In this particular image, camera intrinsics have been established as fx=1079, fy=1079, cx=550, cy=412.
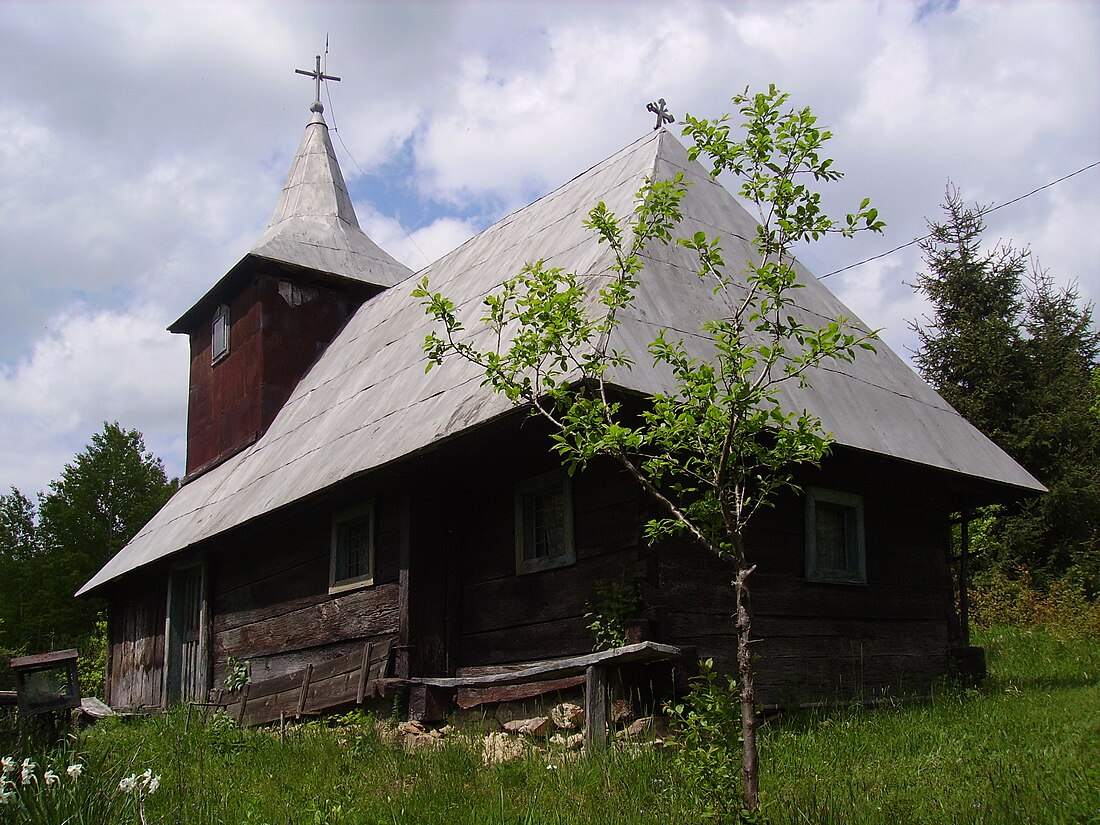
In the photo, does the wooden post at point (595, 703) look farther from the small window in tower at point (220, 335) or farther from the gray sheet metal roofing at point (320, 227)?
the small window in tower at point (220, 335)

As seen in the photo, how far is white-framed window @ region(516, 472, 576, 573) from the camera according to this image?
899 cm

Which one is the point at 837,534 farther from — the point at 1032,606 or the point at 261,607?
the point at 1032,606

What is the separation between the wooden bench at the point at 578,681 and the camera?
23.5 feet

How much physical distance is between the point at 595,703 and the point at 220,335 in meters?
11.7

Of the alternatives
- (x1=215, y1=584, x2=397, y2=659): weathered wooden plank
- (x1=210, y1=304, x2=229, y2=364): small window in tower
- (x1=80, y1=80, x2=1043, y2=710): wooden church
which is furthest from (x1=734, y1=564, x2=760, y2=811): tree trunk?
A: (x1=210, y1=304, x2=229, y2=364): small window in tower

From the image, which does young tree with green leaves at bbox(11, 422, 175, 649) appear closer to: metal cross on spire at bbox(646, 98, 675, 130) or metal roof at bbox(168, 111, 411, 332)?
metal roof at bbox(168, 111, 411, 332)

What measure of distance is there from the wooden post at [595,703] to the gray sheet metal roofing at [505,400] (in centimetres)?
197

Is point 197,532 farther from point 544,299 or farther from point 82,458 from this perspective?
point 82,458

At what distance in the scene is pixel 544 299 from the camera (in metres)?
5.37

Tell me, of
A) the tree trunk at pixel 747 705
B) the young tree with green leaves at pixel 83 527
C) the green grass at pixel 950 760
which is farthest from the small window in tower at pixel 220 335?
the young tree with green leaves at pixel 83 527

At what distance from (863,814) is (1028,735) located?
9.34 ft

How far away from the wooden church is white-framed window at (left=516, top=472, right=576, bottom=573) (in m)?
0.02

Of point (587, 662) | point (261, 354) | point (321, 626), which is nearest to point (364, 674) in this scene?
point (321, 626)

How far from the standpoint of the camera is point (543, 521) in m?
9.39
